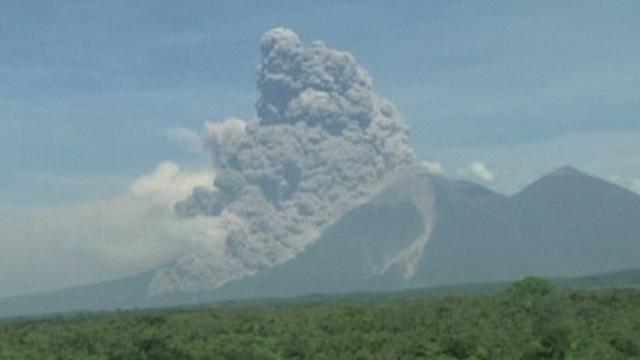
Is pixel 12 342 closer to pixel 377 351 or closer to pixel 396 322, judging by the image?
pixel 396 322

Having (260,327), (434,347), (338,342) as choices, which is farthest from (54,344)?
(434,347)

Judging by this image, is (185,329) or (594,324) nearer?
(594,324)

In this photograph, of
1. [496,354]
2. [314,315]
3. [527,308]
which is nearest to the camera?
[496,354]

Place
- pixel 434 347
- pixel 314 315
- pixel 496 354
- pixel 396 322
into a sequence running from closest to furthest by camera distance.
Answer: pixel 496 354, pixel 434 347, pixel 396 322, pixel 314 315

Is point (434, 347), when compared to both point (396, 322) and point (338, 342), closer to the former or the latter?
point (338, 342)

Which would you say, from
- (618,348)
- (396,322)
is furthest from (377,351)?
(396,322)

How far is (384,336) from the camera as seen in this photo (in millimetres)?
100500

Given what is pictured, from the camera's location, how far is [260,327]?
12050cm

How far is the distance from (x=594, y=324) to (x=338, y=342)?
2604 centimetres

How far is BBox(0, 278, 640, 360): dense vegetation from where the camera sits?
291 feet

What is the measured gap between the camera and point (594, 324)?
10694 cm

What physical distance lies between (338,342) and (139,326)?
45.2 meters

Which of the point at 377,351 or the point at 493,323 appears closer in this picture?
the point at 377,351

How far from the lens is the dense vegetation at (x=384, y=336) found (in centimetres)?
8881
